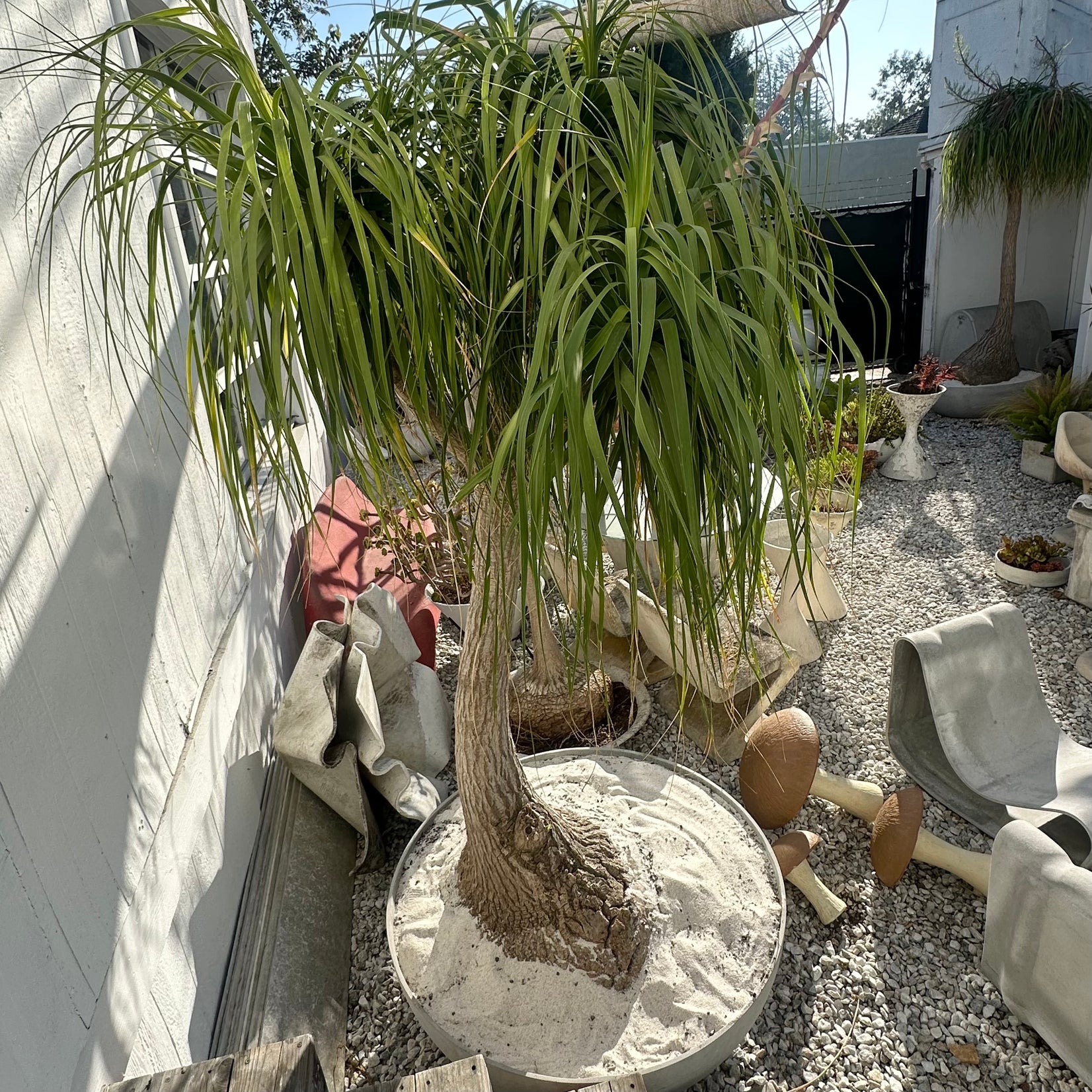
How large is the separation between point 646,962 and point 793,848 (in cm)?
64

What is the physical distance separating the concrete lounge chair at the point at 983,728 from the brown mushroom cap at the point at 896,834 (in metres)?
0.38

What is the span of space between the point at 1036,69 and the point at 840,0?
8.04 metres

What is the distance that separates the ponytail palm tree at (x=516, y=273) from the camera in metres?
0.74

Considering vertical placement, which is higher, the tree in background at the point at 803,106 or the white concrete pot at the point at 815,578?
the tree in background at the point at 803,106

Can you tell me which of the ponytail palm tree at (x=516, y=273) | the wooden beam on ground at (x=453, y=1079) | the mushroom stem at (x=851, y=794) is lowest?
the mushroom stem at (x=851, y=794)

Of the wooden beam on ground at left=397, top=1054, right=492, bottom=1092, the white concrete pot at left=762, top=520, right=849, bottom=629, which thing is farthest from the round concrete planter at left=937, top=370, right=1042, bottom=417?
the wooden beam on ground at left=397, top=1054, right=492, bottom=1092

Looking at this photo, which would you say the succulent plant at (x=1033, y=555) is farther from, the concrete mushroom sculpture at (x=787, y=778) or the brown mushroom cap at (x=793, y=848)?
the brown mushroom cap at (x=793, y=848)

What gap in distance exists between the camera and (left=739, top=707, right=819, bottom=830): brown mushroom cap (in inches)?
85.9

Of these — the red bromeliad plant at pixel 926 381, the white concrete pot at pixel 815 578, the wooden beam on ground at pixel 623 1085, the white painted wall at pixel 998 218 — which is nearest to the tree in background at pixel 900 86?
the white painted wall at pixel 998 218

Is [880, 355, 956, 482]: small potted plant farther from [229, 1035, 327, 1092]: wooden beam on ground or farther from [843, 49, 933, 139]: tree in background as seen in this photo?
[843, 49, 933, 139]: tree in background

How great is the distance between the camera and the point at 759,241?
875mm

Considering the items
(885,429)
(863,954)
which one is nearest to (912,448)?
(885,429)

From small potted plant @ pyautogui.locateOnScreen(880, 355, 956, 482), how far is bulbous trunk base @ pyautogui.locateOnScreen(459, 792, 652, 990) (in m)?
4.63

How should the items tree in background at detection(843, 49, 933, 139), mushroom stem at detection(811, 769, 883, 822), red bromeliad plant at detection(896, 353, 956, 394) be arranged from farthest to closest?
tree in background at detection(843, 49, 933, 139) → red bromeliad plant at detection(896, 353, 956, 394) → mushroom stem at detection(811, 769, 883, 822)
